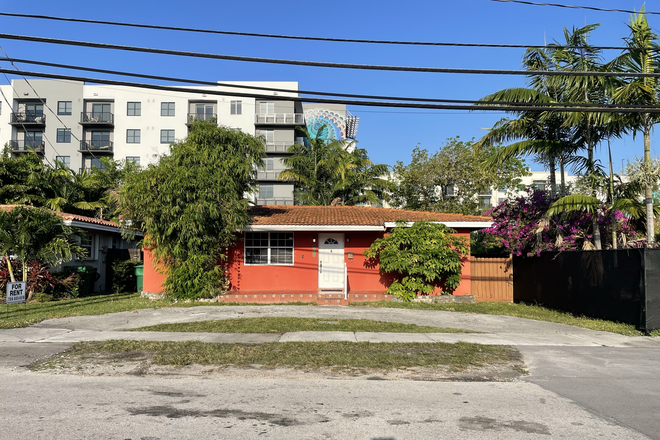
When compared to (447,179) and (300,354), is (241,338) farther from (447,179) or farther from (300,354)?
(447,179)

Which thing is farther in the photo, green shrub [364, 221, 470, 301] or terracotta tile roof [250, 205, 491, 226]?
terracotta tile roof [250, 205, 491, 226]

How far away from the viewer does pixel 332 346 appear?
8.75 m

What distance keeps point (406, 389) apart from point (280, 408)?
1.87 m

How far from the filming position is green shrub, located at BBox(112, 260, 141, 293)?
19438 millimetres

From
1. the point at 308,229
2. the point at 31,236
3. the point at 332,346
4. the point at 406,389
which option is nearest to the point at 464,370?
the point at 406,389

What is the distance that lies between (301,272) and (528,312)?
25.2 ft

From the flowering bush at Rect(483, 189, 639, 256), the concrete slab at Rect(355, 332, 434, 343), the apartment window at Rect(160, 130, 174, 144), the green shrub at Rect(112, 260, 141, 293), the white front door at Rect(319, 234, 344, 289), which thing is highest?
the apartment window at Rect(160, 130, 174, 144)

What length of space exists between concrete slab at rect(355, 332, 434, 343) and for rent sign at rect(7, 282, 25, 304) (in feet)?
30.4

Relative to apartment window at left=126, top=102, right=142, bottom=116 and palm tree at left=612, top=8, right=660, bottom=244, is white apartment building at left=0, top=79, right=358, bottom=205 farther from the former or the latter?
palm tree at left=612, top=8, right=660, bottom=244

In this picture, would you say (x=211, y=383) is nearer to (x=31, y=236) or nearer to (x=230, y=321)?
(x=230, y=321)

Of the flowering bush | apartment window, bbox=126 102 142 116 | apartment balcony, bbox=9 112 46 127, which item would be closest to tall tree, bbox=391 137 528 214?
the flowering bush

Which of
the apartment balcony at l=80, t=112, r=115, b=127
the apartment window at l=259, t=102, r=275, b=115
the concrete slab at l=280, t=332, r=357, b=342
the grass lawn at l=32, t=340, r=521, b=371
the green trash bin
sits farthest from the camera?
the apartment window at l=259, t=102, r=275, b=115

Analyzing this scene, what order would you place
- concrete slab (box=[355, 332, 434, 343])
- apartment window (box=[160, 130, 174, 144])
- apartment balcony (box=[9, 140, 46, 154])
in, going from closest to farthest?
concrete slab (box=[355, 332, 434, 343]) → apartment window (box=[160, 130, 174, 144]) → apartment balcony (box=[9, 140, 46, 154])

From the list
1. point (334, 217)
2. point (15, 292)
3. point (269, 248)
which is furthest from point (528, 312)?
point (15, 292)
